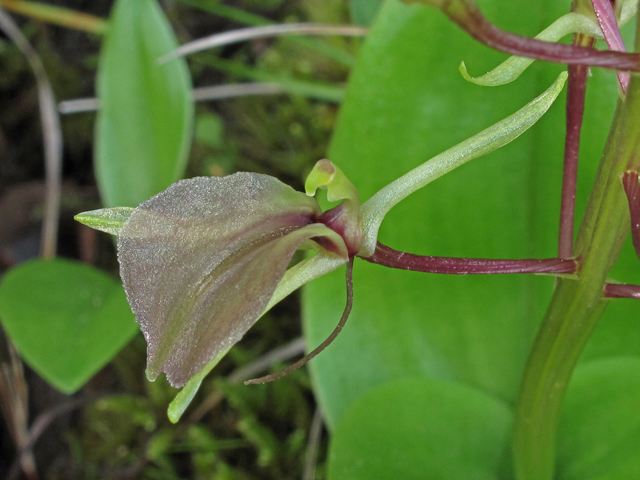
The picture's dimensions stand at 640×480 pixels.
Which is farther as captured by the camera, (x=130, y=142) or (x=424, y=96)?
(x=130, y=142)

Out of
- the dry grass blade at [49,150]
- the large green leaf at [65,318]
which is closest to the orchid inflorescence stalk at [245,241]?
the large green leaf at [65,318]

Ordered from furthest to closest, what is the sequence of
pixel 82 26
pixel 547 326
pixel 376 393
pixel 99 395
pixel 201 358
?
pixel 82 26 < pixel 99 395 < pixel 376 393 < pixel 547 326 < pixel 201 358

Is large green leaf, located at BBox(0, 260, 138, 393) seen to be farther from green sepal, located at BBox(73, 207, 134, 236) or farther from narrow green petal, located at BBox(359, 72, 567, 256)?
narrow green petal, located at BBox(359, 72, 567, 256)

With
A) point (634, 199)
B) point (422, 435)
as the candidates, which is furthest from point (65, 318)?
point (634, 199)

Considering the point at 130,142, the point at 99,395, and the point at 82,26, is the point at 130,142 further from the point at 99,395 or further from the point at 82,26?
the point at 99,395

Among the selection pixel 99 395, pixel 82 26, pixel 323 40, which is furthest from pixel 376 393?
pixel 82 26
